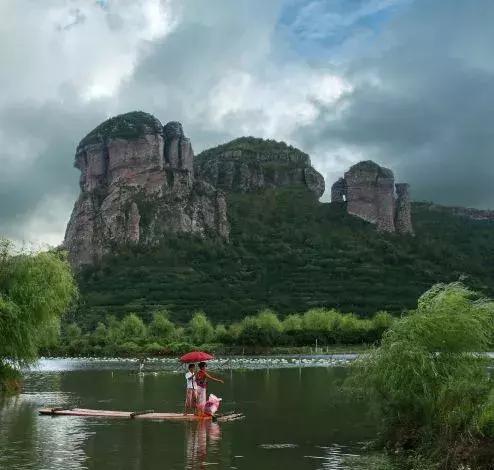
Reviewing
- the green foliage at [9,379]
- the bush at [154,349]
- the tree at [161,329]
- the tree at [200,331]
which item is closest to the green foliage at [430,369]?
the green foliage at [9,379]

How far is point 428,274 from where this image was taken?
194500 millimetres

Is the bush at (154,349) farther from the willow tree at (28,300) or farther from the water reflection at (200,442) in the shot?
the water reflection at (200,442)

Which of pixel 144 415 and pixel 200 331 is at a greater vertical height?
pixel 200 331

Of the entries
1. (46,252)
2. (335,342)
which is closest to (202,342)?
(335,342)

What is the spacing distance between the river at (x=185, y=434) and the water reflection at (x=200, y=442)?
0.11 ft

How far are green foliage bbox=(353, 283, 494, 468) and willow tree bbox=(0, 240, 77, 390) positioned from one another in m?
A: 19.6

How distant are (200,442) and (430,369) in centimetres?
869

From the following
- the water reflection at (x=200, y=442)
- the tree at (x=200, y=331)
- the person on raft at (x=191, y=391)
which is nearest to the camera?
the water reflection at (x=200, y=442)

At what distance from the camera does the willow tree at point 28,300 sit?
117ft

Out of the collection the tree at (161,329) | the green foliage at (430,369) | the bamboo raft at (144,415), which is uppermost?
the tree at (161,329)

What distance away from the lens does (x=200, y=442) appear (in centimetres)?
2497

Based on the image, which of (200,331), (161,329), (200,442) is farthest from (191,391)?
(161,329)

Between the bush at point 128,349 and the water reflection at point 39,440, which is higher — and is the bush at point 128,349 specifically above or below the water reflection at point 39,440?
above

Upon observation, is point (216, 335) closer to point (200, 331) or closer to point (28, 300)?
point (200, 331)
